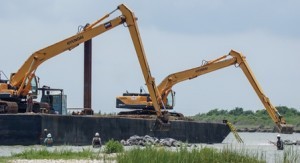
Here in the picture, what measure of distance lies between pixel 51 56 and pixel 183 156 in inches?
1166

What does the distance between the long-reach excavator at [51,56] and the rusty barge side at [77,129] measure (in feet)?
7.85

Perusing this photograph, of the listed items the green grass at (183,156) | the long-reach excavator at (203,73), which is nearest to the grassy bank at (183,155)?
the green grass at (183,156)

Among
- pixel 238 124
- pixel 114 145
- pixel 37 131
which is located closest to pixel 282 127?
pixel 37 131

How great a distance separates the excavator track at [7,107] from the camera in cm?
4862

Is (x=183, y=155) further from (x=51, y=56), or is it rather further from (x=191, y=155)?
(x=51, y=56)

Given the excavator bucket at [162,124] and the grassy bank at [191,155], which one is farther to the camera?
the excavator bucket at [162,124]

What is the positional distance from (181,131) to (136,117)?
5.04m

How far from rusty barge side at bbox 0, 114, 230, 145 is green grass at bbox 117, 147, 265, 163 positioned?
799 inches

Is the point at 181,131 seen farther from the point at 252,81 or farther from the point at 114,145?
the point at 114,145

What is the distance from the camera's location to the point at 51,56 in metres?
53.3

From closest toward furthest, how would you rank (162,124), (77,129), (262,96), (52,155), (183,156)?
1. (183,156)
2. (52,155)
3. (77,129)
4. (162,124)
5. (262,96)

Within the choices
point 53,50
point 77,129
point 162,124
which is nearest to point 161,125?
point 162,124

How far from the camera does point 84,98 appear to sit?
64000 millimetres

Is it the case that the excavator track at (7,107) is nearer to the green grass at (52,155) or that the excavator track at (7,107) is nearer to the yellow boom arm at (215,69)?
the green grass at (52,155)
